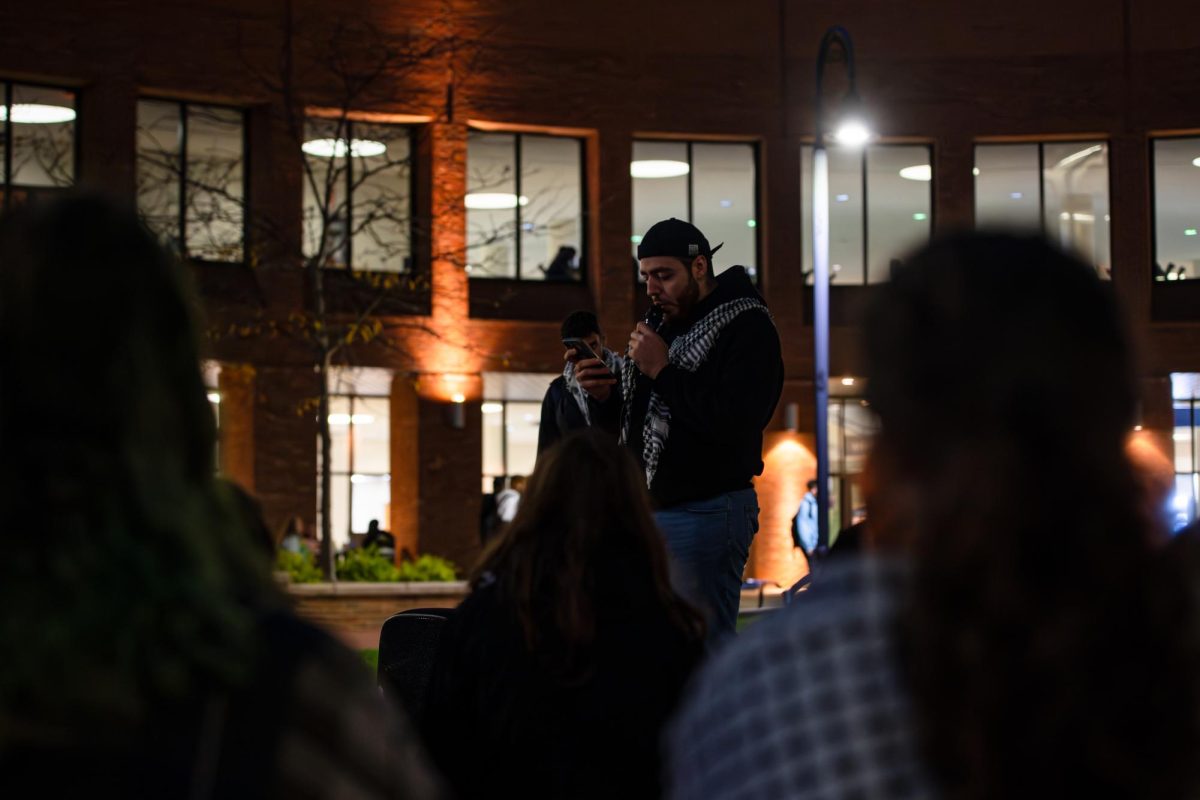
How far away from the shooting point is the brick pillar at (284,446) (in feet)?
92.9

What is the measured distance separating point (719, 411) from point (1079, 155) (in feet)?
95.2

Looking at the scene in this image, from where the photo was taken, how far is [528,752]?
13.8 feet

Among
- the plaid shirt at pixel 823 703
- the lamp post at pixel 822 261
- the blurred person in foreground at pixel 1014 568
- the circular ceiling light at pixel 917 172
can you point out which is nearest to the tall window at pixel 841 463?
the circular ceiling light at pixel 917 172

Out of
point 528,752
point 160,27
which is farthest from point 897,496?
point 160,27

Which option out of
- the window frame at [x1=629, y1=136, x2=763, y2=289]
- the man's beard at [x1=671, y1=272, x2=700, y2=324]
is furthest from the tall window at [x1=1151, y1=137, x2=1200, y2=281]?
the man's beard at [x1=671, y1=272, x2=700, y2=324]

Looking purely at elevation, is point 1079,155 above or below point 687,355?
above

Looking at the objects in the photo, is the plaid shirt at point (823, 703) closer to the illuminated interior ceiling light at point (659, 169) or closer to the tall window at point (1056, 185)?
the illuminated interior ceiling light at point (659, 169)

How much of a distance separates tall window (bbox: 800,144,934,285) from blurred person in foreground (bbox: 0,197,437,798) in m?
32.6

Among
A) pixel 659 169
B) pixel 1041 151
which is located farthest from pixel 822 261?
pixel 1041 151

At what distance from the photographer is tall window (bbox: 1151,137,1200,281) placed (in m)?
Answer: 33.4

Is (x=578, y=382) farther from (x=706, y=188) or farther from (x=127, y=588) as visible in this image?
(x=706, y=188)

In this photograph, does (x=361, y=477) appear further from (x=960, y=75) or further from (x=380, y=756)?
(x=380, y=756)

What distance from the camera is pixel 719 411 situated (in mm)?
6320

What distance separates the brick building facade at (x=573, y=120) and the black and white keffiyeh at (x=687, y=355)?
21.2m
